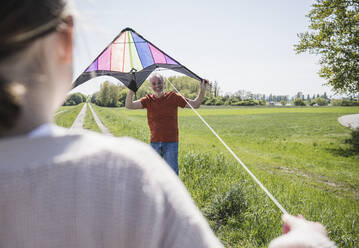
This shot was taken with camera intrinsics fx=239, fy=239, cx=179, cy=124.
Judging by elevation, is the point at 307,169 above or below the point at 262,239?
below

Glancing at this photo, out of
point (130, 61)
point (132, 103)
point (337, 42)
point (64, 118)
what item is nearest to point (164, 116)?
point (132, 103)

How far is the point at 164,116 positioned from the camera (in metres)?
4.70

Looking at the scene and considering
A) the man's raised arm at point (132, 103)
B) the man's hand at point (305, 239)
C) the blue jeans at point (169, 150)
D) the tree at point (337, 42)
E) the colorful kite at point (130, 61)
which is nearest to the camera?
the man's hand at point (305, 239)

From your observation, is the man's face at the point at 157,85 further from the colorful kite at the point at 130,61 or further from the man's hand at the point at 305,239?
Result: the man's hand at the point at 305,239

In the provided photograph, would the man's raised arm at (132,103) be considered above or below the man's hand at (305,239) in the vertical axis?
above

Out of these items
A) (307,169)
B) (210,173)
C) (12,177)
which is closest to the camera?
(12,177)

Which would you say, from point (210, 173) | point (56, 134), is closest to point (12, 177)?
point (56, 134)

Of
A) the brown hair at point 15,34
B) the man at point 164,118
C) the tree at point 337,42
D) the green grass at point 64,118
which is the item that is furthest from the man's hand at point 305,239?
the tree at point 337,42

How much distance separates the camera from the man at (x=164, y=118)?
465cm

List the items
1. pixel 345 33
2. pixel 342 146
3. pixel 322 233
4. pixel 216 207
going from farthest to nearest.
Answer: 1. pixel 342 146
2. pixel 345 33
3. pixel 216 207
4. pixel 322 233

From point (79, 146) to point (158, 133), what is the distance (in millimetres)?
4194

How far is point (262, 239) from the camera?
128 inches

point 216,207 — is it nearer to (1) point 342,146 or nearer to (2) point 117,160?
(2) point 117,160

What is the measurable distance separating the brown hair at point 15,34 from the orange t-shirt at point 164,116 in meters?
4.20
